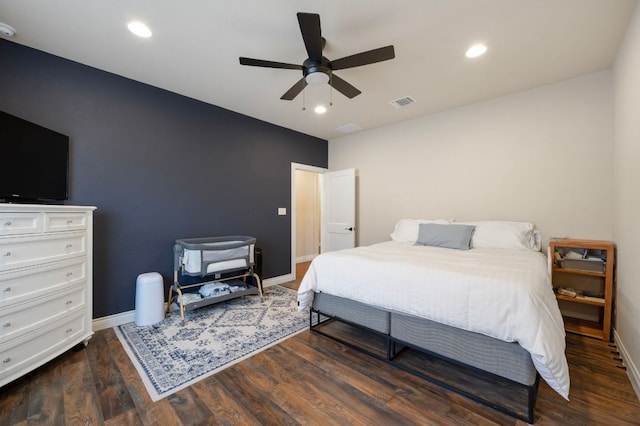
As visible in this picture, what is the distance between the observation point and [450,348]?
71.4 inches

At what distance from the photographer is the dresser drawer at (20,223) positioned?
172cm

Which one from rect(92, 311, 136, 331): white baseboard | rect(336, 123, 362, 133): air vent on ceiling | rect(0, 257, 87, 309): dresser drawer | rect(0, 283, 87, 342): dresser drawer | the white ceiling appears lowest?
rect(92, 311, 136, 331): white baseboard

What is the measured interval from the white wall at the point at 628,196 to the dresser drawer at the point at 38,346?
4.10 m

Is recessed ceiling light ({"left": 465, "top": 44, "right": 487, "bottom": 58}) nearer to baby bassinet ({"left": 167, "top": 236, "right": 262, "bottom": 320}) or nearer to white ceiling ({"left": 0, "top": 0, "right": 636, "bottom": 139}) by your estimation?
white ceiling ({"left": 0, "top": 0, "right": 636, "bottom": 139})

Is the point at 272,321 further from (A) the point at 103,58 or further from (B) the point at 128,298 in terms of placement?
(A) the point at 103,58

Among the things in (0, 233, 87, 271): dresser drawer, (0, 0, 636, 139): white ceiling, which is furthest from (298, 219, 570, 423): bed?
(0, 233, 87, 271): dresser drawer

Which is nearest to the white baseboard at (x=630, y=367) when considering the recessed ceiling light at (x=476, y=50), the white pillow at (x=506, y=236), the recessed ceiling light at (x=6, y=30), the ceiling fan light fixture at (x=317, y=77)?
the white pillow at (x=506, y=236)

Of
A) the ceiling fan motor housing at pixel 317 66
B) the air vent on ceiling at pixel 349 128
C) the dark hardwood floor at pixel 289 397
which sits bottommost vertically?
the dark hardwood floor at pixel 289 397

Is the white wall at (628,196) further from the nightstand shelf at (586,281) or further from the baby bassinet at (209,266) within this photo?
the baby bassinet at (209,266)

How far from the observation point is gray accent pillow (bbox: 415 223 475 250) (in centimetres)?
301

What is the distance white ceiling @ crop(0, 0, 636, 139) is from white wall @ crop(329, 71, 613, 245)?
1.00 feet

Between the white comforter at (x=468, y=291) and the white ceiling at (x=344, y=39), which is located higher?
the white ceiling at (x=344, y=39)

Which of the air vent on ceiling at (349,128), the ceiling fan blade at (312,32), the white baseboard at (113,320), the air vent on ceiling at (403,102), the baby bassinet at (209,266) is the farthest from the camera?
the air vent on ceiling at (349,128)

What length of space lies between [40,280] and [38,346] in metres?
0.46
